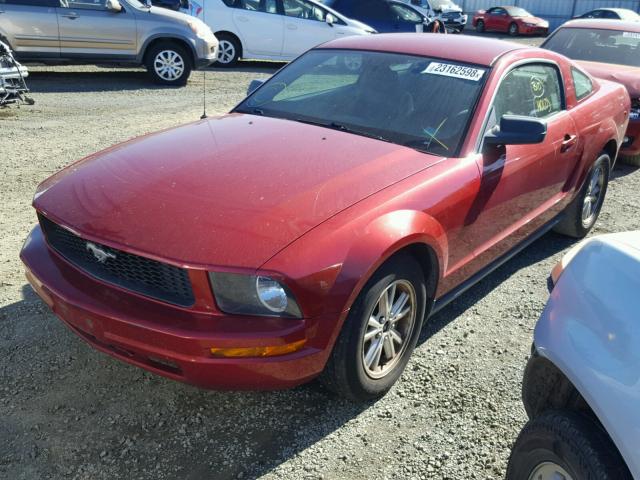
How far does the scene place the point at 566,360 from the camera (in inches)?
71.1

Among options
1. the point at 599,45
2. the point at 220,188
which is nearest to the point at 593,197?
the point at 220,188

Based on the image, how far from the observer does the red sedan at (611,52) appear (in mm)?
6723

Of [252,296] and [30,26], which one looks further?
[30,26]

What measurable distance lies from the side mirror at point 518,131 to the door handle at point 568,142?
86 cm

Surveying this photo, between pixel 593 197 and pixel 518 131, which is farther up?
pixel 518 131

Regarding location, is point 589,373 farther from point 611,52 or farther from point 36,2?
point 36,2

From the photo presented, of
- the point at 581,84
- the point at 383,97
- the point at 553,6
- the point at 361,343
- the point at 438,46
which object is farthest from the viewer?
the point at 553,6

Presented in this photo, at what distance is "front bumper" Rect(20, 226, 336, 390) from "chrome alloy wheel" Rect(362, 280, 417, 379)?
0.36m

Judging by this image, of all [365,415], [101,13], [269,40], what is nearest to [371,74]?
[365,415]

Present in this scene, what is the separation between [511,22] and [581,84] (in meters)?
25.6

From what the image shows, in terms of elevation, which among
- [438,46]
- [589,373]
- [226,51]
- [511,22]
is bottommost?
[226,51]

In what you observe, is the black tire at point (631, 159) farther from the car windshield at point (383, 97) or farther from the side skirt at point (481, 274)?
the car windshield at point (383, 97)

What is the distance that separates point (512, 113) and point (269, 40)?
9363 millimetres

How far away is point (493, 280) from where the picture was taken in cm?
422
